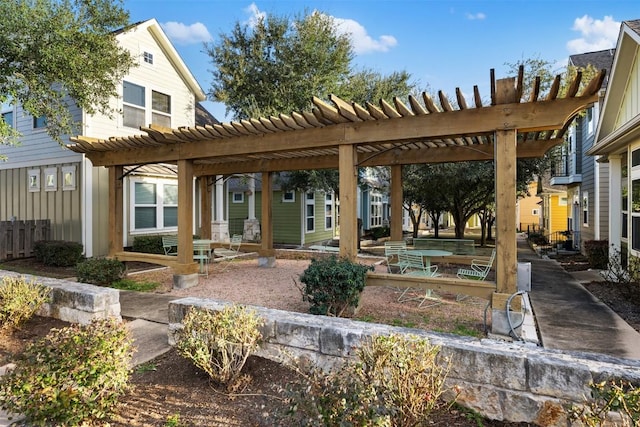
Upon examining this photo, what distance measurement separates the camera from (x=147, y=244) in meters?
10.1

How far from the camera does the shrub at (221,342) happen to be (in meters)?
2.81

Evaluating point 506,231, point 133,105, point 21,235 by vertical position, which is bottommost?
point 21,235

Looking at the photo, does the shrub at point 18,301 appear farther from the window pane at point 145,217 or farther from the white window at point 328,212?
the white window at point 328,212

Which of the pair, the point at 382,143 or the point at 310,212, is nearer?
the point at 382,143

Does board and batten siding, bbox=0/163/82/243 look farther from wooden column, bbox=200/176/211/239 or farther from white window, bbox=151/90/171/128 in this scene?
wooden column, bbox=200/176/211/239

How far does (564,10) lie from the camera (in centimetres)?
987

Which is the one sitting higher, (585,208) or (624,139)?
(624,139)

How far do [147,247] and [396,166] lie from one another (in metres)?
7.28

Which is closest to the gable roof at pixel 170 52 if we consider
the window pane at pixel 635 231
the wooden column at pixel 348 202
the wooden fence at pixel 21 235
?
the wooden fence at pixel 21 235

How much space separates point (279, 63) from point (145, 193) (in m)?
6.42

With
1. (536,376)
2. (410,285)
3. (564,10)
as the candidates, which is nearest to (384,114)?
(410,285)

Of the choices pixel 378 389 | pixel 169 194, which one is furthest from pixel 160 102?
pixel 378 389

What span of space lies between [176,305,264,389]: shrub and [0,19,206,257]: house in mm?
8211

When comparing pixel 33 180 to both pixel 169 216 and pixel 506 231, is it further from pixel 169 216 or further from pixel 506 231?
pixel 506 231
